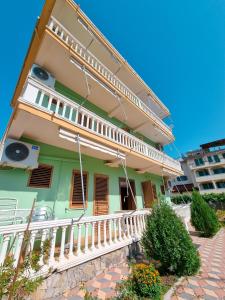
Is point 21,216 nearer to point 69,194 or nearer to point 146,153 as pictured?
point 69,194

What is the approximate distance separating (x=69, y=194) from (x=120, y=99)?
6.49 metres

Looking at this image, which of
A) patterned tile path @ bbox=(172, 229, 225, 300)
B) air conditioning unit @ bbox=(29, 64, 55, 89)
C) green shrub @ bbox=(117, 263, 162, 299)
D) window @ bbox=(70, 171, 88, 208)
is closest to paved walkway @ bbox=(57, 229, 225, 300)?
patterned tile path @ bbox=(172, 229, 225, 300)

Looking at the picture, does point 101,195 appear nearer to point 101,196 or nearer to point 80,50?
point 101,196

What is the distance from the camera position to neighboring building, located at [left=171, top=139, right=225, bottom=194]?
3354 centimetres

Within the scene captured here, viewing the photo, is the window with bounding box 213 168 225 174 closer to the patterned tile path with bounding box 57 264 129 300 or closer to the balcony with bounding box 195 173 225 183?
the balcony with bounding box 195 173 225 183

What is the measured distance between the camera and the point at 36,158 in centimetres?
553

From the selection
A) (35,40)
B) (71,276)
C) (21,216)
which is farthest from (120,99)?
(71,276)

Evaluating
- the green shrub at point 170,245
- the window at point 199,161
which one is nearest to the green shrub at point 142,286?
the green shrub at point 170,245

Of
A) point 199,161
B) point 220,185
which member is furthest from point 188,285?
point 199,161

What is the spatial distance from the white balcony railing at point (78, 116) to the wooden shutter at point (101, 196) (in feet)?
7.97

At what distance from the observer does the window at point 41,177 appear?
570cm

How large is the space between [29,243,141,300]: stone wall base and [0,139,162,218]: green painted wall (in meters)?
2.45

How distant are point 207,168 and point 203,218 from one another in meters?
31.4

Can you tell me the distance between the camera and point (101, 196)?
8.02 m
